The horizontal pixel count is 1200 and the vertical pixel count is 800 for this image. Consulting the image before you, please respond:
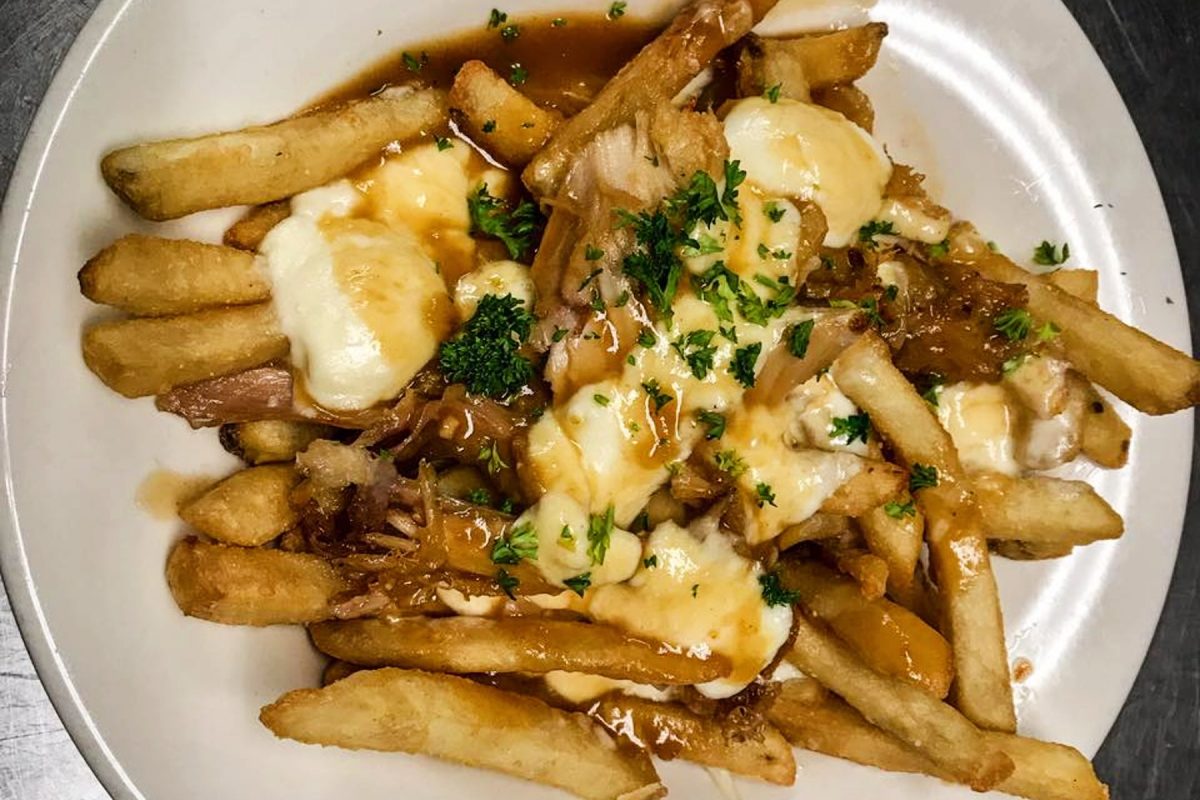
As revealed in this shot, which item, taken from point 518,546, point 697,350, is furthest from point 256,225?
point 697,350

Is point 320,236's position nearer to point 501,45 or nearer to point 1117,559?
point 501,45

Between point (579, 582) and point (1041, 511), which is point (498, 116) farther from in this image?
point (1041, 511)

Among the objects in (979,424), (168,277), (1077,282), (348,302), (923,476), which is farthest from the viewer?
(1077,282)

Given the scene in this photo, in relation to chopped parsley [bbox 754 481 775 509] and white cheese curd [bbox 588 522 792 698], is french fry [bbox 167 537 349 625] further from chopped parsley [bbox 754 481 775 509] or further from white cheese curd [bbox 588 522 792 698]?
chopped parsley [bbox 754 481 775 509]

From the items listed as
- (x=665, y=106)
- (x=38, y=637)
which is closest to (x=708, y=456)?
(x=665, y=106)

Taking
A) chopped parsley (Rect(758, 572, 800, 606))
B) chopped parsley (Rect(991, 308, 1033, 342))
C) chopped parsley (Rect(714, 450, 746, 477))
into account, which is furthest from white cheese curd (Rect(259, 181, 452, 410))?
chopped parsley (Rect(991, 308, 1033, 342))

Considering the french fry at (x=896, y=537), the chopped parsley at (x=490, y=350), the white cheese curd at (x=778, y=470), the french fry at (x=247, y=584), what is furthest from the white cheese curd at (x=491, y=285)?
the french fry at (x=896, y=537)

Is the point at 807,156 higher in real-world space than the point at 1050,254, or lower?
higher
